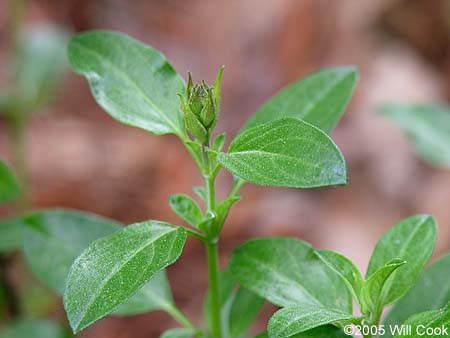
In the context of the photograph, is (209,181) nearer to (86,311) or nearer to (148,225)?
(148,225)

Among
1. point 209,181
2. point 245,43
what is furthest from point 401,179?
point 209,181

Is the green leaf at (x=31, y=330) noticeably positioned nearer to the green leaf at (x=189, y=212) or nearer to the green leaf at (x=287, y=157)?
the green leaf at (x=189, y=212)

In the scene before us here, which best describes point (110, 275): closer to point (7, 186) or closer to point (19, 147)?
point (7, 186)

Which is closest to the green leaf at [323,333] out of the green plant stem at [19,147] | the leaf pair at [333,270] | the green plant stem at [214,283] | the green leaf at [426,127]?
the leaf pair at [333,270]

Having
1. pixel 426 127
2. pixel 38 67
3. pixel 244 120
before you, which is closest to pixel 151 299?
pixel 426 127

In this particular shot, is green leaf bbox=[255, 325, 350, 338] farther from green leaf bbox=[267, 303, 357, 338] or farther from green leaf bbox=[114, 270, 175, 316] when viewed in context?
green leaf bbox=[114, 270, 175, 316]
